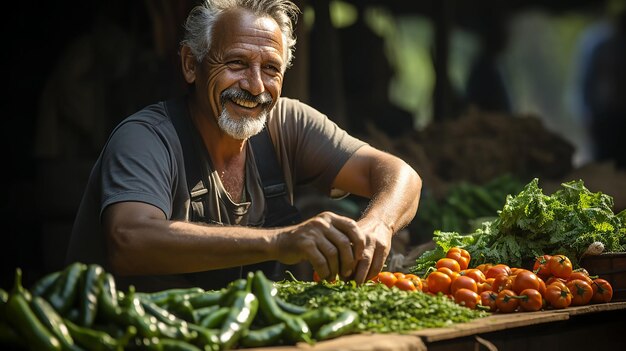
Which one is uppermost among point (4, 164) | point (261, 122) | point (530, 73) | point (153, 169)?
point (530, 73)

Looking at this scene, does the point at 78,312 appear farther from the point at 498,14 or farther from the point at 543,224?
the point at 498,14

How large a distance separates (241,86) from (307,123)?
0.64 meters

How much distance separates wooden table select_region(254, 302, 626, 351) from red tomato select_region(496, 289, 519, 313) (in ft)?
0.17

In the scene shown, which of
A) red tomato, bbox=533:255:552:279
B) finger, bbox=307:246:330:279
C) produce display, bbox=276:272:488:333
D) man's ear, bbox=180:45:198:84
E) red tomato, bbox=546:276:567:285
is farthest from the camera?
man's ear, bbox=180:45:198:84

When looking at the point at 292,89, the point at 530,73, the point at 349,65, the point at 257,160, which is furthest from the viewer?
the point at 530,73

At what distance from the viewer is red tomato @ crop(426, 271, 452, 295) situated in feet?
13.9

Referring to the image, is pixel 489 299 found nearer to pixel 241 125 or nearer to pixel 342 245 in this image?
pixel 342 245

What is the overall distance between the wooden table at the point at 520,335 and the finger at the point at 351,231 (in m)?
0.53

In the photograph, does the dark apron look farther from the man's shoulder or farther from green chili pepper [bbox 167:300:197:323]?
green chili pepper [bbox 167:300:197:323]

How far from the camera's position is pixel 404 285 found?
4.12m

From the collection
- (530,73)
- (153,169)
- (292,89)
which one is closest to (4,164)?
(292,89)

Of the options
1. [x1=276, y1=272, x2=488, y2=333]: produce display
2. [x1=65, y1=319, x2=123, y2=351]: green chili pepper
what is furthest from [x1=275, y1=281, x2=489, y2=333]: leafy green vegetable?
[x1=65, y1=319, x2=123, y2=351]: green chili pepper

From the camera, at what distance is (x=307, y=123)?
216 inches

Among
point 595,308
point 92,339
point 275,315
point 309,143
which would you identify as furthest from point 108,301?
point 309,143
